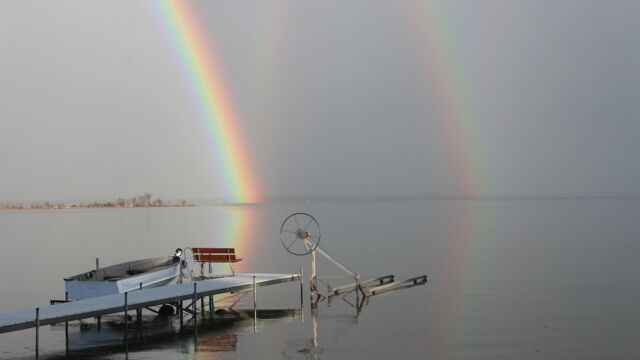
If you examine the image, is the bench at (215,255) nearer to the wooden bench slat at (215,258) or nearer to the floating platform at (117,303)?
the wooden bench slat at (215,258)

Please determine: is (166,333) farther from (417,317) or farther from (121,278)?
(417,317)

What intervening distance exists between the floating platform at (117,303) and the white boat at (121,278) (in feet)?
5.05

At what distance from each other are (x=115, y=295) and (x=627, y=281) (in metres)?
24.3

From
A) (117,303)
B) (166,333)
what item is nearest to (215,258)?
(166,333)

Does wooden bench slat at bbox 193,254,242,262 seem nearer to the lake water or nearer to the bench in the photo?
the bench

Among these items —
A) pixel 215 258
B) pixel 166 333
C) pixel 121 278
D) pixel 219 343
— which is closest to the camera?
pixel 219 343

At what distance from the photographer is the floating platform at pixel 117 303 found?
1925 cm

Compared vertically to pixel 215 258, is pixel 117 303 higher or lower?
lower

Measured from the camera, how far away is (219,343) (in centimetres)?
2172

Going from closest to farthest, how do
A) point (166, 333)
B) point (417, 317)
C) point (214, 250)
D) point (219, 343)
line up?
1. point (219, 343)
2. point (166, 333)
3. point (417, 317)
4. point (214, 250)

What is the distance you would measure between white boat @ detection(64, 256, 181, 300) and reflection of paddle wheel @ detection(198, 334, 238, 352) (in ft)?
16.9

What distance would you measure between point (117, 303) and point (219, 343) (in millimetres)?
3364

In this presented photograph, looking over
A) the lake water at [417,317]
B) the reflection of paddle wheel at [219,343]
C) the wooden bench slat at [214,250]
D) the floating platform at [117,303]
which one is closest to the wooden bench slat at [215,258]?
the wooden bench slat at [214,250]

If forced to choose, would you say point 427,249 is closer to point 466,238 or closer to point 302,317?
point 466,238
